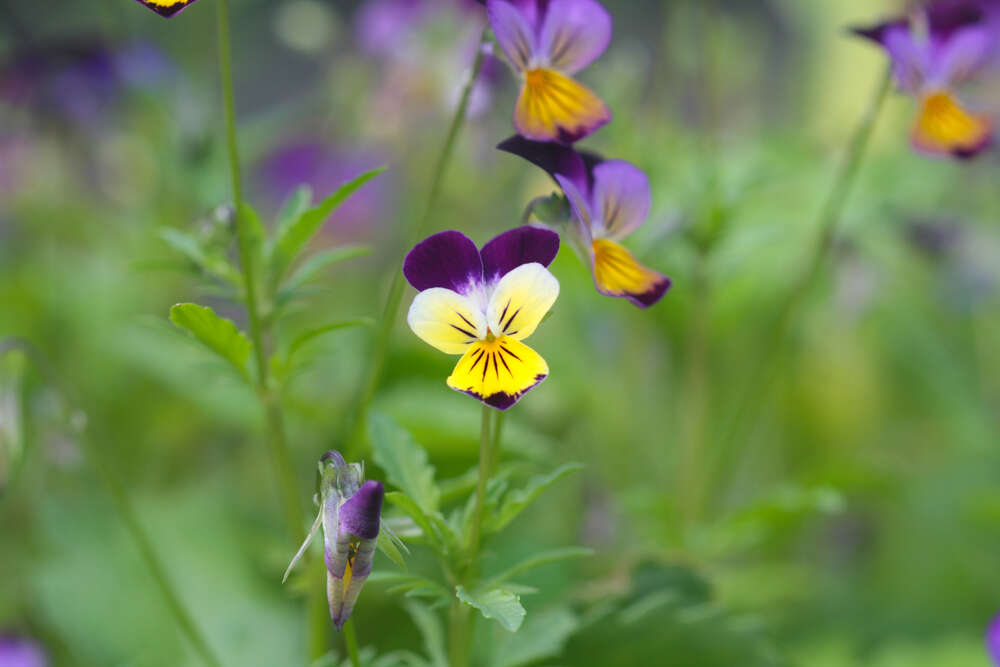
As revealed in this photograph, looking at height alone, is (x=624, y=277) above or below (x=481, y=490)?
above

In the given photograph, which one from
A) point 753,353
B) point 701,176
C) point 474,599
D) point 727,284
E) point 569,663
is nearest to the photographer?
point 474,599

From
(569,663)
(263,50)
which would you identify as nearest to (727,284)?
(569,663)

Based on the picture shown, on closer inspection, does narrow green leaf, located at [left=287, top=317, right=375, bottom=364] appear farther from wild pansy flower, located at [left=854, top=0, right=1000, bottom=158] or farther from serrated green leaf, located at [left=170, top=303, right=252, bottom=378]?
wild pansy flower, located at [left=854, top=0, right=1000, bottom=158]

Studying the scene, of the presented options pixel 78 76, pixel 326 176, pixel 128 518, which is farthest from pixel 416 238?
pixel 326 176

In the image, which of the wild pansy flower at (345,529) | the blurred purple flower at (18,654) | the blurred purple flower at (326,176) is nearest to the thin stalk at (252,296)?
the wild pansy flower at (345,529)

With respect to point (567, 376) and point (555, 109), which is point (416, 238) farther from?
point (567, 376)

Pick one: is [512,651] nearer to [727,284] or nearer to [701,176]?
[701,176]

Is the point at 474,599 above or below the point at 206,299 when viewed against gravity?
below
